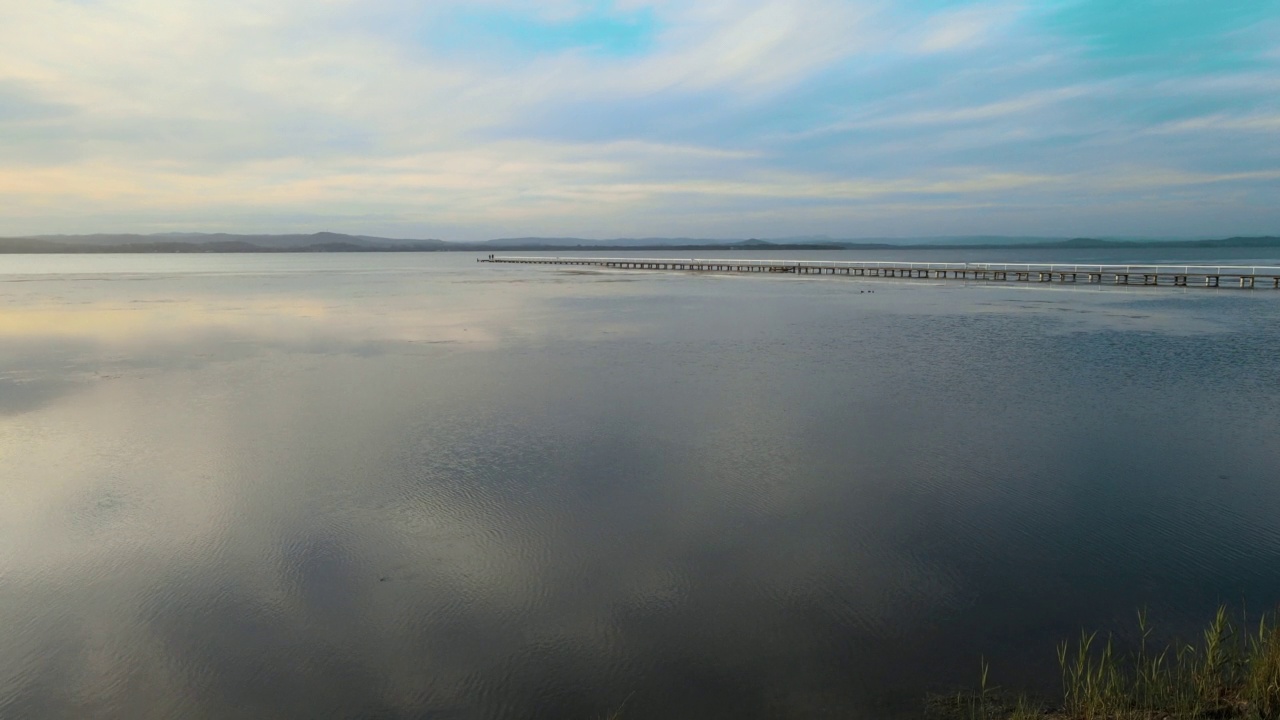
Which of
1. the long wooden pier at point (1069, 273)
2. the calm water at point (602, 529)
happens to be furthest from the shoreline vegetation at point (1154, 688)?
the long wooden pier at point (1069, 273)

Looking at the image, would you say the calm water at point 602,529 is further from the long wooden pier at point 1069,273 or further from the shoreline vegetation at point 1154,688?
the long wooden pier at point 1069,273

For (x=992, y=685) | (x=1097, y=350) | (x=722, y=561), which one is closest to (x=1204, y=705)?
(x=992, y=685)

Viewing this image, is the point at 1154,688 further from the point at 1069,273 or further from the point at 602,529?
the point at 1069,273

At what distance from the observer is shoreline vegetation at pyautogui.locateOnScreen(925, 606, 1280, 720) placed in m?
3.71

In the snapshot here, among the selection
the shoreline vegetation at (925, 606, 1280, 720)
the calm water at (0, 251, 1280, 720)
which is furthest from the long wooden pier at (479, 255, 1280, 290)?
the shoreline vegetation at (925, 606, 1280, 720)

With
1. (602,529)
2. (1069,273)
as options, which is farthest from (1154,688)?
(1069,273)

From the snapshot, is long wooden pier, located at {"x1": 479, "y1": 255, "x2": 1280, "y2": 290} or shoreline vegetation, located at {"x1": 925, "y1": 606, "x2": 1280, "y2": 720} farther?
long wooden pier, located at {"x1": 479, "y1": 255, "x2": 1280, "y2": 290}

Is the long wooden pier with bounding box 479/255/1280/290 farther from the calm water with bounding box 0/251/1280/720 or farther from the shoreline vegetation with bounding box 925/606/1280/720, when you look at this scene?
the shoreline vegetation with bounding box 925/606/1280/720

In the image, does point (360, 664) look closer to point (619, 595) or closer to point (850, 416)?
point (619, 595)

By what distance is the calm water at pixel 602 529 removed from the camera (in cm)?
441

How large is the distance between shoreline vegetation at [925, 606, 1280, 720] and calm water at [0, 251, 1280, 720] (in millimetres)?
211

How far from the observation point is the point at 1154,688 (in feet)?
13.1

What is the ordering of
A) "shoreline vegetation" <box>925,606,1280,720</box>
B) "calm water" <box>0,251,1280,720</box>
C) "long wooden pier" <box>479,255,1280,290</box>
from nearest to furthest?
"shoreline vegetation" <box>925,606,1280,720</box>
"calm water" <box>0,251,1280,720</box>
"long wooden pier" <box>479,255,1280,290</box>

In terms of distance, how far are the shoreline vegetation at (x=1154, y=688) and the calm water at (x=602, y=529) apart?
211 mm
